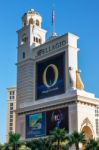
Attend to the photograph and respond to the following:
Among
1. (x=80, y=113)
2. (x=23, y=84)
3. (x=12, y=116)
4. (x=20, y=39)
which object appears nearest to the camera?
(x=80, y=113)

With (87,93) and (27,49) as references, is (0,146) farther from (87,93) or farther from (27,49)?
(27,49)

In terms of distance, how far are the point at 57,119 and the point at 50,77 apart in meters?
12.0

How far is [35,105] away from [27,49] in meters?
18.2

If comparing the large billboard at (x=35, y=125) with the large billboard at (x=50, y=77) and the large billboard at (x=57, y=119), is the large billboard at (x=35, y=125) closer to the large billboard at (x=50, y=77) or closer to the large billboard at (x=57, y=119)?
the large billboard at (x=57, y=119)

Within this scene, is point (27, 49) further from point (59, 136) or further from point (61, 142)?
point (59, 136)

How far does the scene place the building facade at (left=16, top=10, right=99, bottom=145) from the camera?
8951 centimetres

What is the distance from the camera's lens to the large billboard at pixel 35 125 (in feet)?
314

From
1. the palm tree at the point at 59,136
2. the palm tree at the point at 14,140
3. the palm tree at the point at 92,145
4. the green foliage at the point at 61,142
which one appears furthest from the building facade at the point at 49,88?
the palm tree at the point at 14,140

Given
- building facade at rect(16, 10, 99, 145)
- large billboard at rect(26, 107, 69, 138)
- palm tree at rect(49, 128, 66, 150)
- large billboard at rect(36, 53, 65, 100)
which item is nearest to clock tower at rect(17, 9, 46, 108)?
building facade at rect(16, 10, 99, 145)

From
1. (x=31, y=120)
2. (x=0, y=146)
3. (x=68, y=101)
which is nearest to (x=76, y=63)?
(x=68, y=101)

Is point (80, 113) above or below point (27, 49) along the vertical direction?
below

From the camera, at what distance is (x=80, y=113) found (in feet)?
287

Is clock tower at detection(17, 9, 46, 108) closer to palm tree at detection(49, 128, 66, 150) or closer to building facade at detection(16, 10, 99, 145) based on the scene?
building facade at detection(16, 10, 99, 145)

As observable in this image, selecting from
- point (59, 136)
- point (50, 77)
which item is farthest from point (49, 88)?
point (59, 136)
